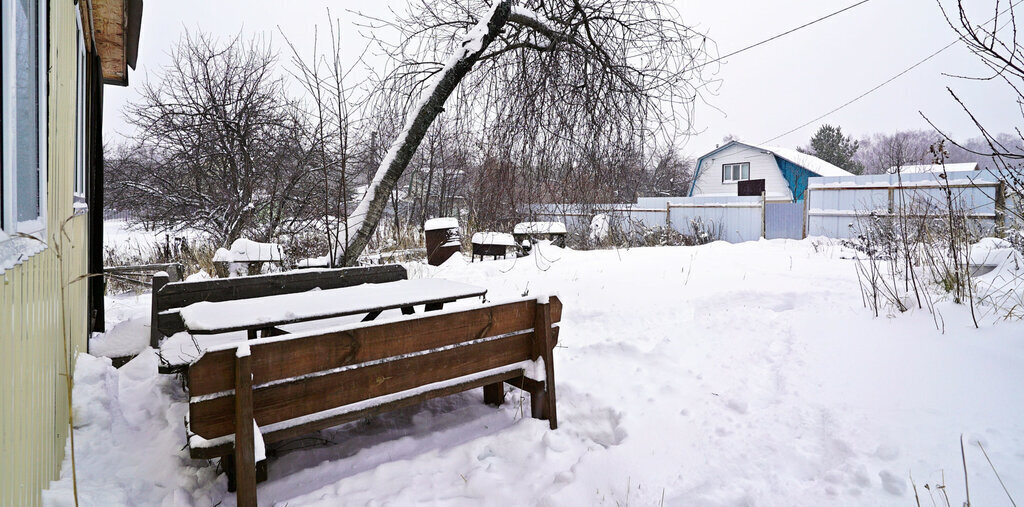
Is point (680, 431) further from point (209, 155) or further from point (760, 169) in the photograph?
point (760, 169)

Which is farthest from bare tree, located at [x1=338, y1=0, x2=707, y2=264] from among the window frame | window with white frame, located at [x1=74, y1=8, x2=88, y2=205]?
the window frame

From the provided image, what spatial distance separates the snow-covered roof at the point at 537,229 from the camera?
9.21 m

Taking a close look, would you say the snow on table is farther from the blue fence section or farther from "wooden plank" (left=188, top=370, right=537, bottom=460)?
the blue fence section

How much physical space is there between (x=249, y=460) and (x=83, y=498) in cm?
56

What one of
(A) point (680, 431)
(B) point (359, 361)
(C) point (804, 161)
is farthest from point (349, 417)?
(C) point (804, 161)

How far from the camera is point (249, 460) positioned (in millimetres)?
1968

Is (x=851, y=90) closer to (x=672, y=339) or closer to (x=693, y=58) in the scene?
(x=693, y=58)

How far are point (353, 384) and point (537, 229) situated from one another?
7217 mm

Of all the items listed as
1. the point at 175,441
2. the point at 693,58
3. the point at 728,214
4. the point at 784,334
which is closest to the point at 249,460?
the point at 175,441

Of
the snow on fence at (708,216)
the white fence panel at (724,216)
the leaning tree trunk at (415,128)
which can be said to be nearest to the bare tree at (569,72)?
the leaning tree trunk at (415,128)

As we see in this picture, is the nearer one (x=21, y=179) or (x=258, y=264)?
(x=21, y=179)

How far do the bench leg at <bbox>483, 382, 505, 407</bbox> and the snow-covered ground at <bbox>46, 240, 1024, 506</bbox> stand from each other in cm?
6

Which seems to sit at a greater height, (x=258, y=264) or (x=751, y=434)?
(x=258, y=264)

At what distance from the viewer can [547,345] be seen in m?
2.85
